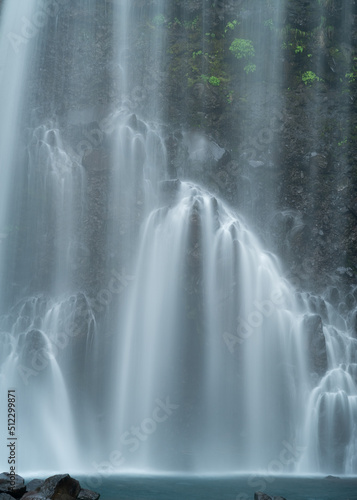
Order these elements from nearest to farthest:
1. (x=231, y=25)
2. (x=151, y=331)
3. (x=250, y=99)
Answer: (x=151, y=331) < (x=250, y=99) < (x=231, y=25)

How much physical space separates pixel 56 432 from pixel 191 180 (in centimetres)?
1220

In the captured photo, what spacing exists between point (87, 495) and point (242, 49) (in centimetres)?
2307

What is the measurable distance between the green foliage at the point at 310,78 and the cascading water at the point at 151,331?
6199mm

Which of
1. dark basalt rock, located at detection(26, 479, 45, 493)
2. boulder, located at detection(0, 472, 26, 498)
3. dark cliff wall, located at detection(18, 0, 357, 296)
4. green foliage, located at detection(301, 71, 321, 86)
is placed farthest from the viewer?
green foliage, located at detection(301, 71, 321, 86)

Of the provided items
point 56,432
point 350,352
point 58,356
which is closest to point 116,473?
point 56,432

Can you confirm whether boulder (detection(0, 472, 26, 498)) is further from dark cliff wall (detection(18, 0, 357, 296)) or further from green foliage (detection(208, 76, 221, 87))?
green foliage (detection(208, 76, 221, 87))

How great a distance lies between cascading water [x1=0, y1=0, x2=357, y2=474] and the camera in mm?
18656

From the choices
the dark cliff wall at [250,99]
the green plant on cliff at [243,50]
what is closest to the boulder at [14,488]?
the dark cliff wall at [250,99]

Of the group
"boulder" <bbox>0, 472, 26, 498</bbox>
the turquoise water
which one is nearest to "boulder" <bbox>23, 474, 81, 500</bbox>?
"boulder" <bbox>0, 472, 26, 498</bbox>

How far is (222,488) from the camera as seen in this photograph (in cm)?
1569

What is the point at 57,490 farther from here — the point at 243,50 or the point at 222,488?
the point at 243,50

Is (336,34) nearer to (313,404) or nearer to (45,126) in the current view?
(45,126)

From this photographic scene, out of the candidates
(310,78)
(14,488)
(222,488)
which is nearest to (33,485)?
(14,488)

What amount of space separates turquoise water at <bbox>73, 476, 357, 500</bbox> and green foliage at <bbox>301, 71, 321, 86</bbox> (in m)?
18.7
